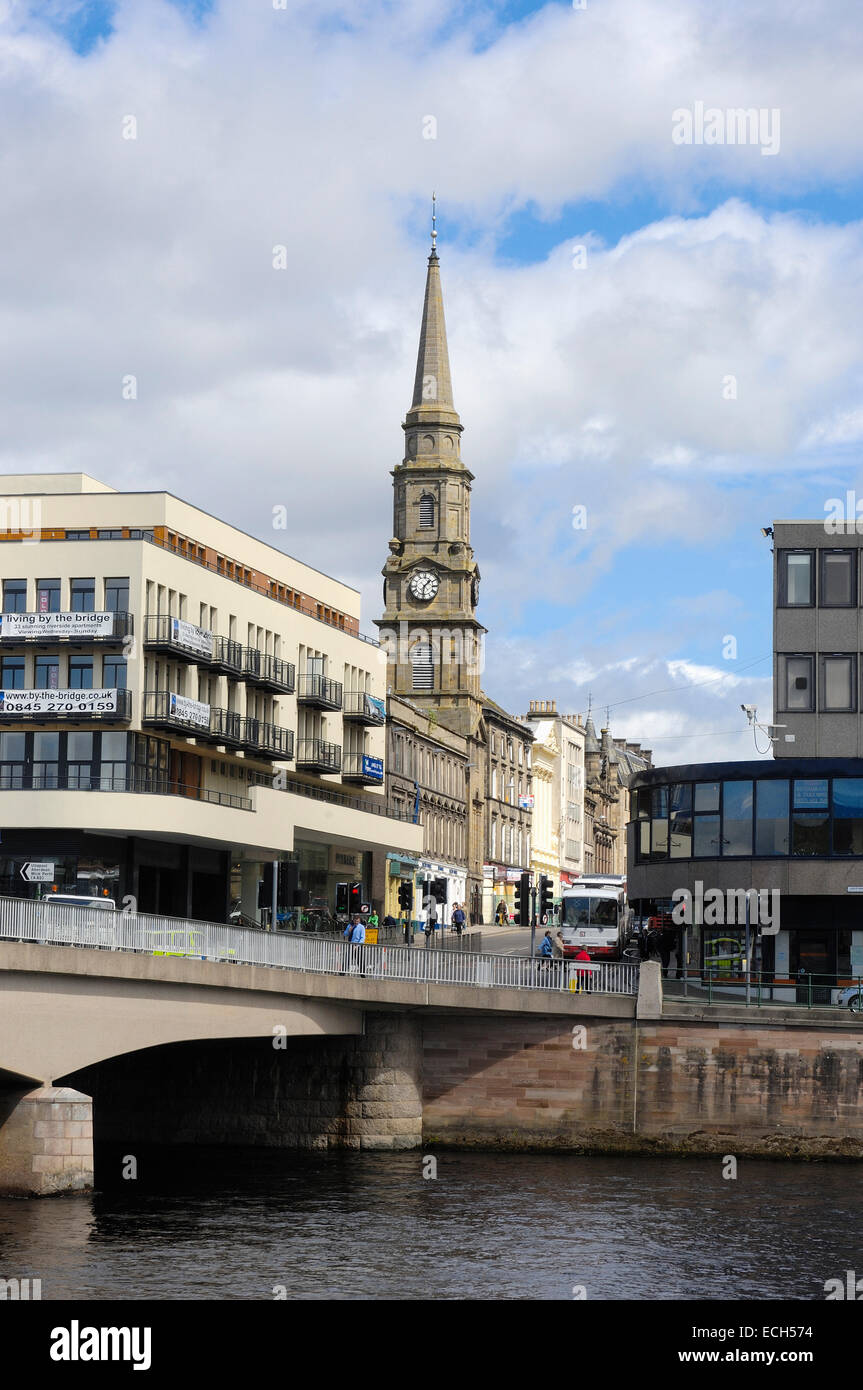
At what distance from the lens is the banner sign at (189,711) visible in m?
71.2

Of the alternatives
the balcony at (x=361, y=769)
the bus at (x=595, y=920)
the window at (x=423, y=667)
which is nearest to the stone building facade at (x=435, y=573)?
the window at (x=423, y=667)

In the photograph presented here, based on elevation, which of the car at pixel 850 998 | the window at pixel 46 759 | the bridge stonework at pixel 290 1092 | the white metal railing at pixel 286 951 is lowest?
the bridge stonework at pixel 290 1092

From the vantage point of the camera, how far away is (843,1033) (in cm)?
5369

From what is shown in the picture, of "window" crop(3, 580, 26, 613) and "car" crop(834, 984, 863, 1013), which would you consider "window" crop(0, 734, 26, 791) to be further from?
"car" crop(834, 984, 863, 1013)

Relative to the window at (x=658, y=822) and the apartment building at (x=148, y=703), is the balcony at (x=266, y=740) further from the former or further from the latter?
the window at (x=658, y=822)

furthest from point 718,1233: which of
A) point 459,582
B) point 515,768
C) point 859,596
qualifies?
point 515,768

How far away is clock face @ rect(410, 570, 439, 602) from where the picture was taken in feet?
477

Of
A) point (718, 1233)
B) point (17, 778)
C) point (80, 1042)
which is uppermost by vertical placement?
point (17, 778)

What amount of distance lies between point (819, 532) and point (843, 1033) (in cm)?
1765

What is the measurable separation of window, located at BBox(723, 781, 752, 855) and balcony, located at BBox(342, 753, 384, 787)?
31420mm

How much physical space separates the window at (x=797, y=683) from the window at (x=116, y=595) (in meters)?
22.3

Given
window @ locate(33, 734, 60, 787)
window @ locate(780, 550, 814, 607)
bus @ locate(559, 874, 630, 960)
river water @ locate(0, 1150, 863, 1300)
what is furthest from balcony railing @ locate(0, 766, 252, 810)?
window @ locate(780, 550, 814, 607)
